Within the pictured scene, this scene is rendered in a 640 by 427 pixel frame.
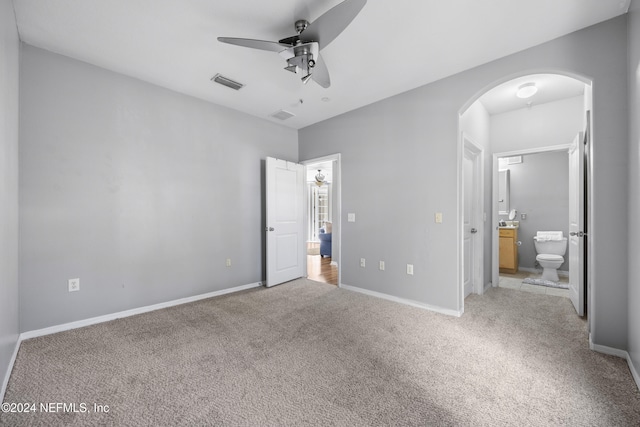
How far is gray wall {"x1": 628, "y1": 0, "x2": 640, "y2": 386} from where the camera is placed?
1.79 metres

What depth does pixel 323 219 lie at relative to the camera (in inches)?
412

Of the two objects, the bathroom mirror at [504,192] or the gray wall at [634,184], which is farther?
the bathroom mirror at [504,192]

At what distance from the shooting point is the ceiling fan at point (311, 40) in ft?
5.46

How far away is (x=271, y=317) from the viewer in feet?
9.52

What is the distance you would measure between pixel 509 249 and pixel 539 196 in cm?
133

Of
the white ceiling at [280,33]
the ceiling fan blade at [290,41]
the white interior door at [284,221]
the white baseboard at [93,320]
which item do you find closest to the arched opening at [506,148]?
the white ceiling at [280,33]

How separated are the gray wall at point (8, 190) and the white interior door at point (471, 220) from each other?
14.6 ft

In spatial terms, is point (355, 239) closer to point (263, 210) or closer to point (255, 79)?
point (263, 210)

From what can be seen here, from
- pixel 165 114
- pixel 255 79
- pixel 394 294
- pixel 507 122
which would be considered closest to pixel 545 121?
pixel 507 122

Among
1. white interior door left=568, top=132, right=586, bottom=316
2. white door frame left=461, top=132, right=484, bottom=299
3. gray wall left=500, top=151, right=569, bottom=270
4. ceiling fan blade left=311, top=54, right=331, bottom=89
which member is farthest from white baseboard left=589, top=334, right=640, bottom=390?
gray wall left=500, top=151, right=569, bottom=270

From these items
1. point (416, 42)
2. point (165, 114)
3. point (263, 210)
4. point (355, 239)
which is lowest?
point (355, 239)

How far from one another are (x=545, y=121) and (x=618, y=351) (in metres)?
2.98

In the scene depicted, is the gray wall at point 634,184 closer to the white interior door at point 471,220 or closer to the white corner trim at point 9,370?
the white interior door at point 471,220

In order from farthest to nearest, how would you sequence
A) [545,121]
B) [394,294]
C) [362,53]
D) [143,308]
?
[545,121]
[394,294]
[143,308]
[362,53]
